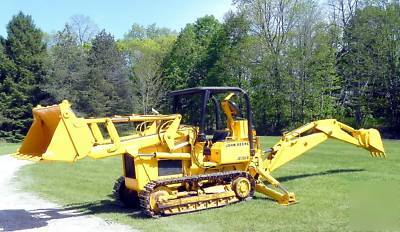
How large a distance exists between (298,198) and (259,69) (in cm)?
4049

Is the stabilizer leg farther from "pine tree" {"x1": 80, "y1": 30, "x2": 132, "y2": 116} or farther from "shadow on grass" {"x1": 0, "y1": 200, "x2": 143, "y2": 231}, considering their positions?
"pine tree" {"x1": 80, "y1": 30, "x2": 132, "y2": 116}

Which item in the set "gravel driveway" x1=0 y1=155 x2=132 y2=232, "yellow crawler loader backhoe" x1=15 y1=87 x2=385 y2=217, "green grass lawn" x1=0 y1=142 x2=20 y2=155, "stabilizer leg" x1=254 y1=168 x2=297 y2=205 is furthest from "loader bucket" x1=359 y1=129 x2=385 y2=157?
"green grass lawn" x1=0 y1=142 x2=20 y2=155

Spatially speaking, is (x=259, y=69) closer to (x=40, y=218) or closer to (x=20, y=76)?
(x=20, y=76)

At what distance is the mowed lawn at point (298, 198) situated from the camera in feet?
29.6

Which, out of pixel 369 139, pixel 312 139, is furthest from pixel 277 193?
pixel 369 139

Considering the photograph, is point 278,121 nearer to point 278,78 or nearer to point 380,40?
point 278,78

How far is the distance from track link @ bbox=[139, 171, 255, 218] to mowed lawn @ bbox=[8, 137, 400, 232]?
251mm

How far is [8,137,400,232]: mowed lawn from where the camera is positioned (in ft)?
29.6

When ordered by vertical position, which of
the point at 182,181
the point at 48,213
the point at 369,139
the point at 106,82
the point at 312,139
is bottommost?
the point at 48,213

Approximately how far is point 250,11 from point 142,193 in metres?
45.5

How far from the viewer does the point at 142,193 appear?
10.0 meters

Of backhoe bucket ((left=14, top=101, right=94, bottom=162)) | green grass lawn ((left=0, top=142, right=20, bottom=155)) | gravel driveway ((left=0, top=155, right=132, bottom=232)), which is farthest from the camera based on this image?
green grass lawn ((left=0, top=142, right=20, bottom=155))

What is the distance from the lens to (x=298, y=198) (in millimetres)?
11414

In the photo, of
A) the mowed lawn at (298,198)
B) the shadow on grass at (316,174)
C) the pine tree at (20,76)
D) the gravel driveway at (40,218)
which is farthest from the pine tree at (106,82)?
the shadow on grass at (316,174)
